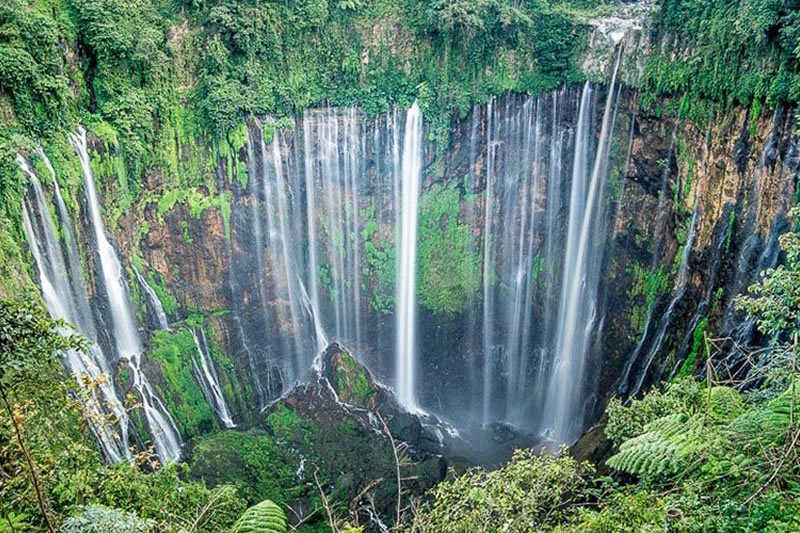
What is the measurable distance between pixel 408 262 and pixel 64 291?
899 centimetres

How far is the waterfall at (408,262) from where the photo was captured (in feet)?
56.5

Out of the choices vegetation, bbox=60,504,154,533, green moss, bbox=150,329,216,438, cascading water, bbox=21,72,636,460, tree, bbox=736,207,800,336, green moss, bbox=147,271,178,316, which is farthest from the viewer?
cascading water, bbox=21,72,636,460

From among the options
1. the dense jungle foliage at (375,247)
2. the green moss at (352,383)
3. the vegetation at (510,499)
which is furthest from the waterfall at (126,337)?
the vegetation at (510,499)

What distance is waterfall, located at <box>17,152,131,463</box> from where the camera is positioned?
39.1ft

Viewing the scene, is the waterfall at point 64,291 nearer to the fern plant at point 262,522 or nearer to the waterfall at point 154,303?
the waterfall at point 154,303

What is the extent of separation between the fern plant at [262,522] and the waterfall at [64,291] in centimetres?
746

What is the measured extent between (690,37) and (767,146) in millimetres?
3481

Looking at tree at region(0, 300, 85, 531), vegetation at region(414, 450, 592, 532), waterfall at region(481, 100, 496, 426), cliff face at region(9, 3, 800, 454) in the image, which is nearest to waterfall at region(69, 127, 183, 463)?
cliff face at region(9, 3, 800, 454)

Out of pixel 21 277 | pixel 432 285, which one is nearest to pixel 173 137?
pixel 21 277

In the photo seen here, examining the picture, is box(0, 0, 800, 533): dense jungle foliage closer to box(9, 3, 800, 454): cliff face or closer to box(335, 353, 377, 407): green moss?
box(9, 3, 800, 454): cliff face

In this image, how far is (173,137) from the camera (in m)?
15.3

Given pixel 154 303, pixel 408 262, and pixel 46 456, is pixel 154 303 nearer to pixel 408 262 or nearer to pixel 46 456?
pixel 408 262

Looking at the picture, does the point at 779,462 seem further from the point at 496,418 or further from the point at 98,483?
the point at 496,418

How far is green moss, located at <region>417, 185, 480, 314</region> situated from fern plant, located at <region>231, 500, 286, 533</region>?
13.2 metres
